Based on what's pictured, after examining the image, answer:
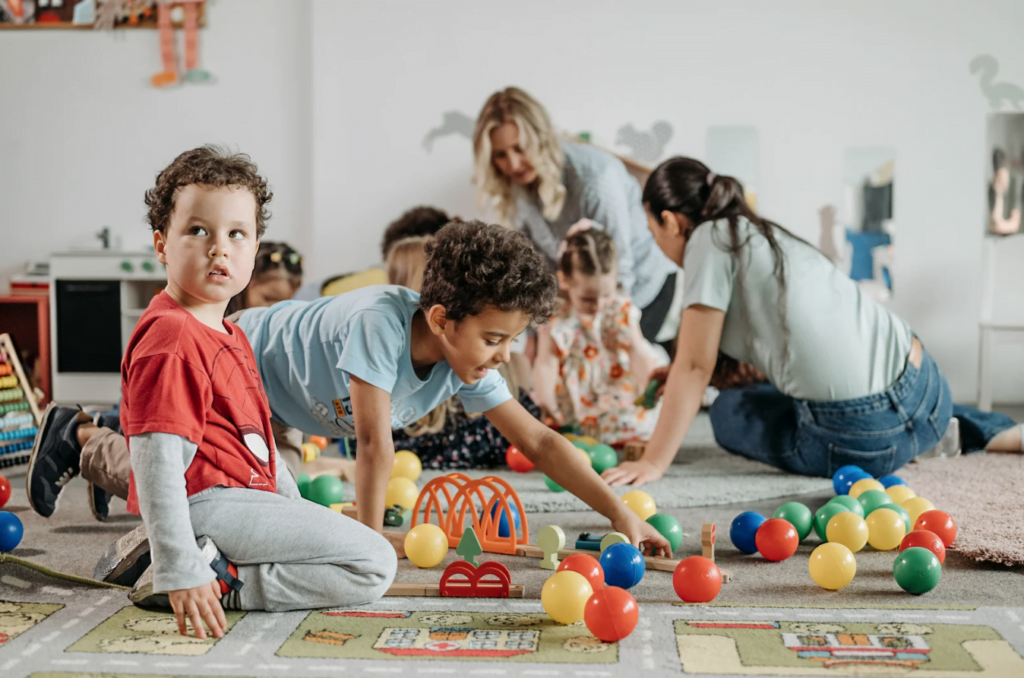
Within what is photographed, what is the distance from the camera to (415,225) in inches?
143

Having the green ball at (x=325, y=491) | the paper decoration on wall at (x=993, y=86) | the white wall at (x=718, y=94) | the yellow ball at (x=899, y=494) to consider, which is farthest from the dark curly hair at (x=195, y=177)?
the paper decoration on wall at (x=993, y=86)

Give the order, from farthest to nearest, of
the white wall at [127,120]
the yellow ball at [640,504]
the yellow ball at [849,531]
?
the white wall at [127,120], the yellow ball at [640,504], the yellow ball at [849,531]

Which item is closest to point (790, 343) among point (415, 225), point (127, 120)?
point (415, 225)

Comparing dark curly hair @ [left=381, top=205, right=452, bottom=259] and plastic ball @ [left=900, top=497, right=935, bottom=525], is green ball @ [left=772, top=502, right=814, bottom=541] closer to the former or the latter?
plastic ball @ [left=900, top=497, right=935, bottom=525]

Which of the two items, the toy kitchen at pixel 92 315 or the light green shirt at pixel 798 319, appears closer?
the light green shirt at pixel 798 319

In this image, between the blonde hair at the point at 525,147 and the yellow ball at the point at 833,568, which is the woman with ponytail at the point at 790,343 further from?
the blonde hair at the point at 525,147

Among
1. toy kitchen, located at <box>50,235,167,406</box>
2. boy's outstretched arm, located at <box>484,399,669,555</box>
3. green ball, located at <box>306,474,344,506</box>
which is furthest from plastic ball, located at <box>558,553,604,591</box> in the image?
toy kitchen, located at <box>50,235,167,406</box>

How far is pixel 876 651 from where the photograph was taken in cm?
122

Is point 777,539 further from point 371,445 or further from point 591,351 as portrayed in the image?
point 591,351

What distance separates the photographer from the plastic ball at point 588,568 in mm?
1410

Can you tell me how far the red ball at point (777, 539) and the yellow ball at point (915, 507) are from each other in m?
0.32

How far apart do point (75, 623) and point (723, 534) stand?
1.20 m

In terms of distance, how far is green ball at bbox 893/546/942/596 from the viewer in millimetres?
1473

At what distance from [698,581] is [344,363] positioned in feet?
2.21
